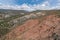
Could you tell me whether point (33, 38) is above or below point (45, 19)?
below

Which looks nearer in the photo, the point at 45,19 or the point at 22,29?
the point at 45,19

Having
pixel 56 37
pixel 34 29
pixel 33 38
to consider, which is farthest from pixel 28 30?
pixel 56 37

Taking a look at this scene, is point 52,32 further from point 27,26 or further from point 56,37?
point 27,26

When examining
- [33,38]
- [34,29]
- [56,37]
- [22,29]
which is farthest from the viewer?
[22,29]

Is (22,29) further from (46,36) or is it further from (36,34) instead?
(46,36)

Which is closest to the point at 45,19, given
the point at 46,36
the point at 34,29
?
the point at 34,29

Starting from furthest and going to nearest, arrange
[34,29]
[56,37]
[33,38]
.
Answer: [34,29] → [33,38] → [56,37]
